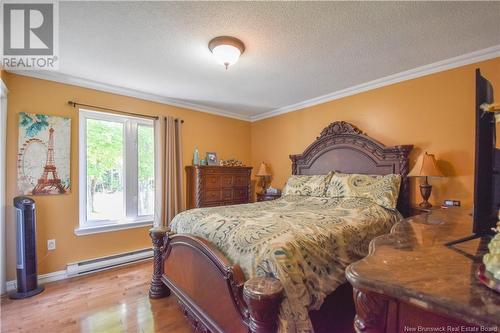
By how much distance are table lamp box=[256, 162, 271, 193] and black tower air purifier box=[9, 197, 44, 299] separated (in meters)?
3.13

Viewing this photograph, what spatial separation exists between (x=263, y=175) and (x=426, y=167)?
247 centimetres

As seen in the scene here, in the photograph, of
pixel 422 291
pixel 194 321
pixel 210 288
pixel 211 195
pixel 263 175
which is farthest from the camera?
pixel 263 175

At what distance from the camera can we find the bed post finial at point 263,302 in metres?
1.19

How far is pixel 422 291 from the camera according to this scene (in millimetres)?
517

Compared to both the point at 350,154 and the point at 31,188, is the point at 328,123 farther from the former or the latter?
the point at 31,188

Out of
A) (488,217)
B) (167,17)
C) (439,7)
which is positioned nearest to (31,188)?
(167,17)

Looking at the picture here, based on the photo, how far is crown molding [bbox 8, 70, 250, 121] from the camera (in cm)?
275

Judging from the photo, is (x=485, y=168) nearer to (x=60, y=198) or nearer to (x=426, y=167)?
(x=426, y=167)

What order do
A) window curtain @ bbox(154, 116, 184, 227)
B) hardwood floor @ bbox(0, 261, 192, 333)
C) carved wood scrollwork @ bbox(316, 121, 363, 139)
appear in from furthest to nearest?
1. window curtain @ bbox(154, 116, 184, 227)
2. carved wood scrollwork @ bbox(316, 121, 363, 139)
3. hardwood floor @ bbox(0, 261, 192, 333)

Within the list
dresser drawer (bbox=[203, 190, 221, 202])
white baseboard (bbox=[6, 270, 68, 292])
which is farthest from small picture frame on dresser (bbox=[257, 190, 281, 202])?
white baseboard (bbox=[6, 270, 68, 292])

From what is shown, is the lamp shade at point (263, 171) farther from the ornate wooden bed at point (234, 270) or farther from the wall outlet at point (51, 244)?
the wall outlet at point (51, 244)

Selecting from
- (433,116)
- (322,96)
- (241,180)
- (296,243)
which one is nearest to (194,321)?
(296,243)

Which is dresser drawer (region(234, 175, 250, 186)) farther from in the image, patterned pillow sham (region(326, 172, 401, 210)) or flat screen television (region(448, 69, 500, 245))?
flat screen television (region(448, 69, 500, 245))

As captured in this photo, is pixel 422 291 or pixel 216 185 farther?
pixel 216 185
